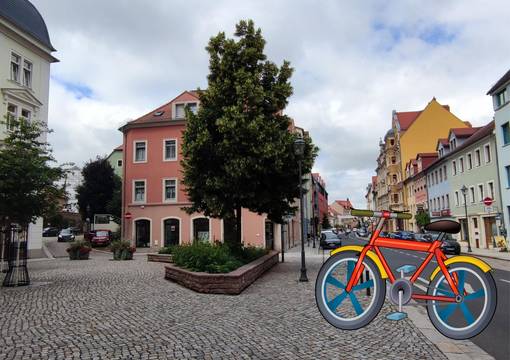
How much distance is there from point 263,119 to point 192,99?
31616mm

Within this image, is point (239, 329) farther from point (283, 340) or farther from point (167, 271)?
point (167, 271)

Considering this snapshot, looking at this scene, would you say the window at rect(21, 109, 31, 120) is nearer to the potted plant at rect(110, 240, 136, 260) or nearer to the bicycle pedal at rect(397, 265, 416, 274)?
the potted plant at rect(110, 240, 136, 260)

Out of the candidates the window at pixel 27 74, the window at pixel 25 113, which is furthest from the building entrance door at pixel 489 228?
the window at pixel 27 74

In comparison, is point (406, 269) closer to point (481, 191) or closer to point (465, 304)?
point (465, 304)

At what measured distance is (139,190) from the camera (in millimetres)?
48562

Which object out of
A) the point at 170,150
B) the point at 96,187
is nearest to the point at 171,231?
the point at 170,150

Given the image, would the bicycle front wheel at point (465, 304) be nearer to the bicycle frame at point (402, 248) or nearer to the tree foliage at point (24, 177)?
the bicycle frame at point (402, 248)

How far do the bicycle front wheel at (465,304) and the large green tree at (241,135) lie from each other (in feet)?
47.7

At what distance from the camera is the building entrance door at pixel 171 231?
154 feet

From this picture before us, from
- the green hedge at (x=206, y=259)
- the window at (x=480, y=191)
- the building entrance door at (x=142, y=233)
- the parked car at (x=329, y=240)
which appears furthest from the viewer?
the building entrance door at (x=142, y=233)

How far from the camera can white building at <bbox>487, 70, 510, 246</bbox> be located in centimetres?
3706

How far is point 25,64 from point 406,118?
237 ft

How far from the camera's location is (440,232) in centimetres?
186

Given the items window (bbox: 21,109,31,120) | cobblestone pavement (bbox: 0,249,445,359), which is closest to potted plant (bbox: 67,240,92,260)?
window (bbox: 21,109,31,120)
